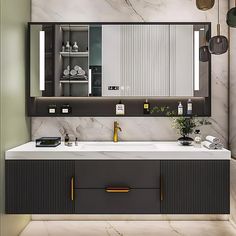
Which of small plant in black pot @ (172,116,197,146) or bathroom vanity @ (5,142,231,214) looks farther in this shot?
small plant in black pot @ (172,116,197,146)

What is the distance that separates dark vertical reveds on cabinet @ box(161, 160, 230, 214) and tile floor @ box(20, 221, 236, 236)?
0.49m

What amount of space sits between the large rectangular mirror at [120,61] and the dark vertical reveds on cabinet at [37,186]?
80 cm

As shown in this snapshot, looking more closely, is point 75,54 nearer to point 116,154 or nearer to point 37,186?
point 116,154

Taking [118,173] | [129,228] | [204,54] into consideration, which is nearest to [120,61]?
[204,54]

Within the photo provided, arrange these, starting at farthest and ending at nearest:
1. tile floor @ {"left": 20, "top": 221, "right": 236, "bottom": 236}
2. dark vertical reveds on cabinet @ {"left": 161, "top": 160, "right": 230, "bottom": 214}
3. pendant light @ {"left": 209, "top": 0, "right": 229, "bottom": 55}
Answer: tile floor @ {"left": 20, "top": 221, "right": 236, "bottom": 236} → dark vertical reveds on cabinet @ {"left": 161, "top": 160, "right": 230, "bottom": 214} → pendant light @ {"left": 209, "top": 0, "right": 229, "bottom": 55}

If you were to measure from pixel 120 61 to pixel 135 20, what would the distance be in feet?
1.56

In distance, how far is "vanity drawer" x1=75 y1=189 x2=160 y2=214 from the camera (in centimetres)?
251

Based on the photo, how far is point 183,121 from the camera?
2.99 meters

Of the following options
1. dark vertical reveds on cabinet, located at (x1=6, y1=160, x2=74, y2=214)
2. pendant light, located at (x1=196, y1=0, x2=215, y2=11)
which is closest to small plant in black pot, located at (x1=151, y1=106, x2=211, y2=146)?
dark vertical reveds on cabinet, located at (x1=6, y1=160, x2=74, y2=214)

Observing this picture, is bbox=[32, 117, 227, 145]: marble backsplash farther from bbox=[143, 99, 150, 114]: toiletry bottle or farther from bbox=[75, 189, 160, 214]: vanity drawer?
bbox=[75, 189, 160, 214]: vanity drawer

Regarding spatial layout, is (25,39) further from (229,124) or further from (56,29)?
(229,124)

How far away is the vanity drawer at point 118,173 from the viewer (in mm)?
2508

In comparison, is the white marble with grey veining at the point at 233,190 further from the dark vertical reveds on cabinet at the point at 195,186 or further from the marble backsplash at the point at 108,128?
the dark vertical reveds on cabinet at the point at 195,186

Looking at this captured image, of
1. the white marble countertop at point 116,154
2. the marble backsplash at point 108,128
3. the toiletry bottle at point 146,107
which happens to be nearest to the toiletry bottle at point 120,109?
the marble backsplash at point 108,128
